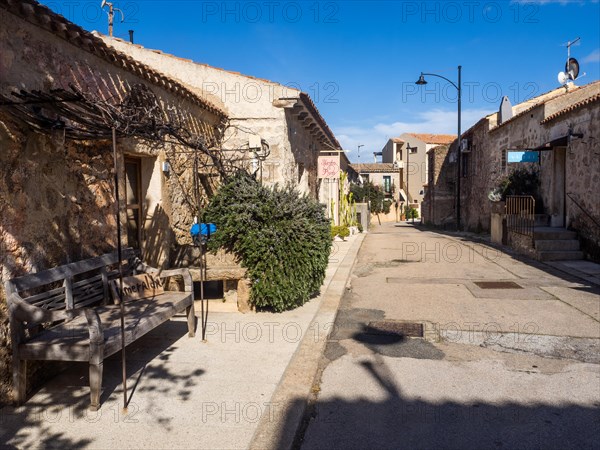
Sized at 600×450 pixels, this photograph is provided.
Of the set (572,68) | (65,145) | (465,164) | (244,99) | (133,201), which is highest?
(572,68)

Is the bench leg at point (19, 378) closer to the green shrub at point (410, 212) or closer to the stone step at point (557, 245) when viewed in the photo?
the stone step at point (557, 245)

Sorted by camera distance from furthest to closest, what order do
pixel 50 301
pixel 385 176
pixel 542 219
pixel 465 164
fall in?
pixel 385 176 < pixel 465 164 < pixel 542 219 < pixel 50 301

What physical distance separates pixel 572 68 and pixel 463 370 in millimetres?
16739

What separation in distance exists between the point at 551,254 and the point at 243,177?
8130mm

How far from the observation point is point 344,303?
7.40 m

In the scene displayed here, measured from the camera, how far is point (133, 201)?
666cm

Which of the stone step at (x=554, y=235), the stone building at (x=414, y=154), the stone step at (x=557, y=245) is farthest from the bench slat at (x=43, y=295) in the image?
the stone building at (x=414, y=154)

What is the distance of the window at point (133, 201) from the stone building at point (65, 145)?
0.05ft

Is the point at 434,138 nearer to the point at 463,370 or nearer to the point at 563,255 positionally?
the point at 563,255

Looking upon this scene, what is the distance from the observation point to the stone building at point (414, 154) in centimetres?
5012

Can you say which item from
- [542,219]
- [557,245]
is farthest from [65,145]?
[542,219]

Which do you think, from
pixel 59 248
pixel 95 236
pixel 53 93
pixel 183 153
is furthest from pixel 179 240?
pixel 53 93

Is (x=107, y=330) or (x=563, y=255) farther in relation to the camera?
(x=563, y=255)

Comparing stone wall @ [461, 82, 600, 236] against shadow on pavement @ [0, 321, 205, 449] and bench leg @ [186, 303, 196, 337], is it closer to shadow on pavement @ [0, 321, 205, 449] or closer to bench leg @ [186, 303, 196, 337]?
bench leg @ [186, 303, 196, 337]
